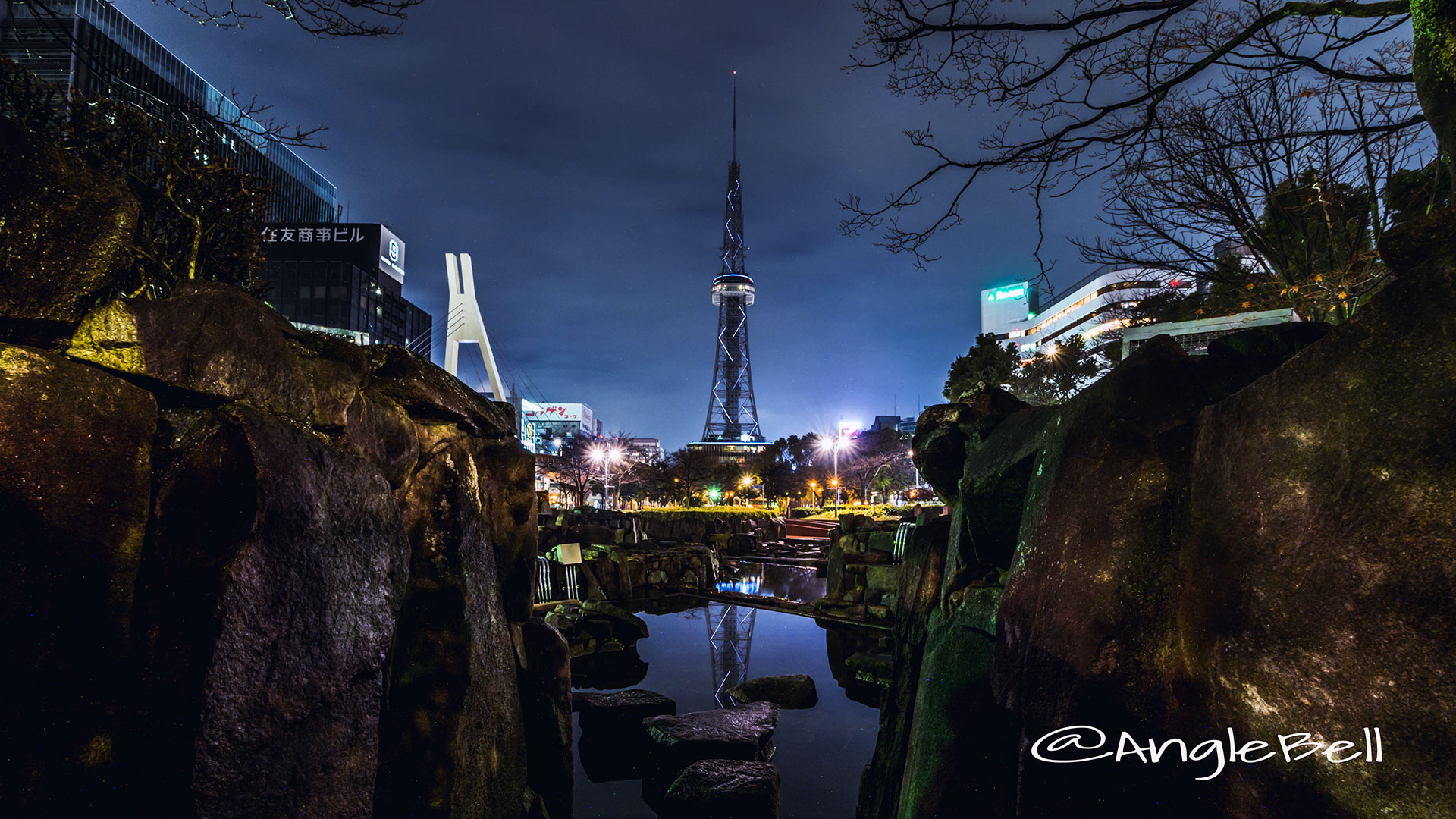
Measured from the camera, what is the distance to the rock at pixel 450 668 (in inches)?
176

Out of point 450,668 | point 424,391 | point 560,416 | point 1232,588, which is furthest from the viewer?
point 560,416

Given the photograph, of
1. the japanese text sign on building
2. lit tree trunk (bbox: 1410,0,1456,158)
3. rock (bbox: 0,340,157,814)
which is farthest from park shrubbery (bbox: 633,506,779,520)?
the japanese text sign on building

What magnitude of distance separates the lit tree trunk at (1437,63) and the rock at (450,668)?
607cm

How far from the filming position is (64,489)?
2.90 m

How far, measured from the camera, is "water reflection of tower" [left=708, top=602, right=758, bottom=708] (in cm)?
1134

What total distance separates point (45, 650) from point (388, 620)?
153cm

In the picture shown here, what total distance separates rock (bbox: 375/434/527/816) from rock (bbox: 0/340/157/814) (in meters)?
1.59

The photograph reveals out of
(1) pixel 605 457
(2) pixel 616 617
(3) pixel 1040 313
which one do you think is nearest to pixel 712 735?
(2) pixel 616 617

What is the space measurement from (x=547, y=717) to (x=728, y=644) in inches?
332

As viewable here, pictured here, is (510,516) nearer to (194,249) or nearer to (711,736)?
(194,249)

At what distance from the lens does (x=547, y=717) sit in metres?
6.14

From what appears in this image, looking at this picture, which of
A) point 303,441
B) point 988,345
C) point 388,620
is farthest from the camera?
point 988,345

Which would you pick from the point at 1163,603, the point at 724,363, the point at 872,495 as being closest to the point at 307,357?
the point at 1163,603

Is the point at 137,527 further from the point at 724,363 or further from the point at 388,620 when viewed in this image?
the point at 724,363
